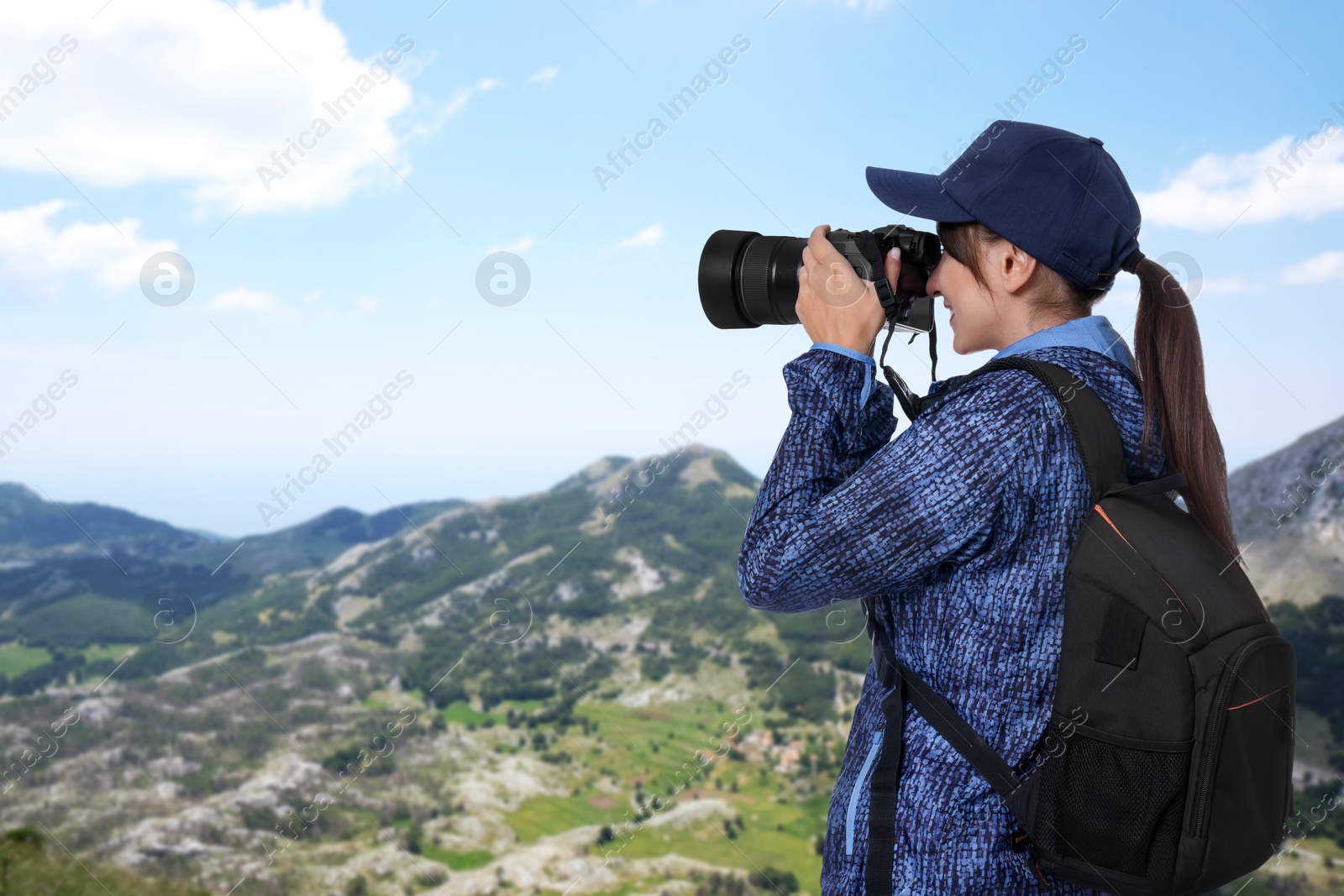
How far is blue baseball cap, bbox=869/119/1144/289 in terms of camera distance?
946mm

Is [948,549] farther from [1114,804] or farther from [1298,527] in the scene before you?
[1298,527]

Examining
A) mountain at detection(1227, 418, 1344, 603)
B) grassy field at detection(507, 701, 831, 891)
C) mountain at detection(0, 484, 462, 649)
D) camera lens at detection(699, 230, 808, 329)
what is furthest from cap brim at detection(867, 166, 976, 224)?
mountain at detection(0, 484, 462, 649)

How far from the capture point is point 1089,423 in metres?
0.88

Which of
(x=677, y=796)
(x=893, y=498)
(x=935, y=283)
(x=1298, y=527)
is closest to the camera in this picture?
(x=893, y=498)

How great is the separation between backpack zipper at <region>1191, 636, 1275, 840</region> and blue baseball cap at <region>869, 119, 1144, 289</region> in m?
0.40

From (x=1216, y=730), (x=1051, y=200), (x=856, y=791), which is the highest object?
(x=1051, y=200)

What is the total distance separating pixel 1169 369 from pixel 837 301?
0.36 m

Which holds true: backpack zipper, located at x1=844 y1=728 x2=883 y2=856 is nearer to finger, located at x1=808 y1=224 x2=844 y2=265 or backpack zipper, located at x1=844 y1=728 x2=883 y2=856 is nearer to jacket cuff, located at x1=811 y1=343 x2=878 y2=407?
jacket cuff, located at x1=811 y1=343 x2=878 y2=407

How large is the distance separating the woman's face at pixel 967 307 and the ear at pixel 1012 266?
26 mm

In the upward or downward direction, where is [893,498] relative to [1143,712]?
upward

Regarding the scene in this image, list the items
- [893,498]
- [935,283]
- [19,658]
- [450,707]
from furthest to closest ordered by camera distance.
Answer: [19,658] → [450,707] → [935,283] → [893,498]

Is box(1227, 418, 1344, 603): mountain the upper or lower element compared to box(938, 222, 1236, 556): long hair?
lower

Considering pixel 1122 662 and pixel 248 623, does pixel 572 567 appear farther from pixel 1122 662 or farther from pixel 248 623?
pixel 1122 662

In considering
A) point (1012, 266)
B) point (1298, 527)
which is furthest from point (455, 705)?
point (1012, 266)
